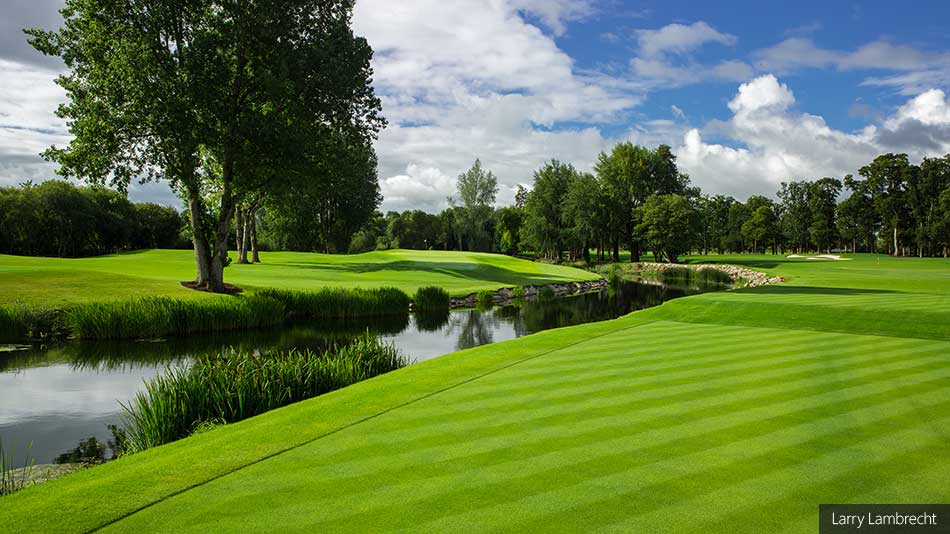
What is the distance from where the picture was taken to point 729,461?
4.92m

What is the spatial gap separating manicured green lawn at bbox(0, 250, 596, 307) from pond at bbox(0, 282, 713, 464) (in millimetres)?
4069

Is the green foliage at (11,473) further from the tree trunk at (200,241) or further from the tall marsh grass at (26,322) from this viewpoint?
the tree trunk at (200,241)

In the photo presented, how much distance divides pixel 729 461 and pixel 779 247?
131673 millimetres

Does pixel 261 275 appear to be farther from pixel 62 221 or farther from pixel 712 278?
pixel 712 278

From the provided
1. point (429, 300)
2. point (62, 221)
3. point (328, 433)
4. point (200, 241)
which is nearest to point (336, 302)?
point (429, 300)

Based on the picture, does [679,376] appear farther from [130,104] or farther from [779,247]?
[779,247]

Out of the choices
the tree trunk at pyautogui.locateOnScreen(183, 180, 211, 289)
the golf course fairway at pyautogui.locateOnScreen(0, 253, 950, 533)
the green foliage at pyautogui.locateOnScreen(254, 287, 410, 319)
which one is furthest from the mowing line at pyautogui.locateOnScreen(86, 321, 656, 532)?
the tree trunk at pyautogui.locateOnScreen(183, 180, 211, 289)

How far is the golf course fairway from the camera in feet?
13.1

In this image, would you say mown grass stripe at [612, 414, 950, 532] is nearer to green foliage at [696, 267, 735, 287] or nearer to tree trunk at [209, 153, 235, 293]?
tree trunk at [209, 153, 235, 293]

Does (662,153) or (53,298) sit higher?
(662,153)

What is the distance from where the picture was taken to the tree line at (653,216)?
6699cm

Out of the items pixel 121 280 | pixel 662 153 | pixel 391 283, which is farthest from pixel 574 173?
pixel 121 280

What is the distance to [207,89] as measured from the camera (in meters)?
21.0

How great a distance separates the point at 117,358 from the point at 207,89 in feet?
37.2
